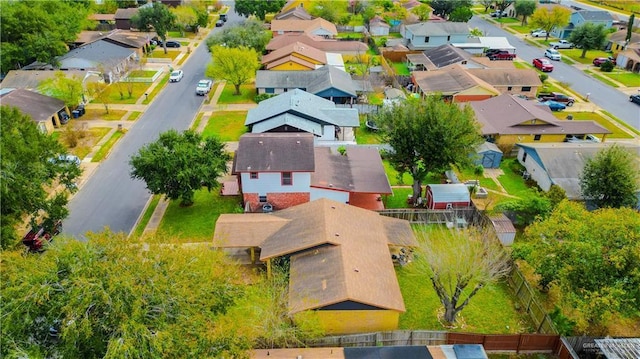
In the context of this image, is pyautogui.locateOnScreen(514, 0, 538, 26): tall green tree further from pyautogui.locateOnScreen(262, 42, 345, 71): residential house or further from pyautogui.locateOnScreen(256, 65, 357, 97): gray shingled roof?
pyautogui.locateOnScreen(256, 65, 357, 97): gray shingled roof

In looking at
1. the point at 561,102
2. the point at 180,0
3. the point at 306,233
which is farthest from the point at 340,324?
the point at 180,0

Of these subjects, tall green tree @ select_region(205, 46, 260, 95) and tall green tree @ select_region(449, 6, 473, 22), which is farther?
tall green tree @ select_region(449, 6, 473, 22)

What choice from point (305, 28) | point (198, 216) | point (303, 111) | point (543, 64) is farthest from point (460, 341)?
point (305, 28)

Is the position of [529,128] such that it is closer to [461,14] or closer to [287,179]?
[287,179]

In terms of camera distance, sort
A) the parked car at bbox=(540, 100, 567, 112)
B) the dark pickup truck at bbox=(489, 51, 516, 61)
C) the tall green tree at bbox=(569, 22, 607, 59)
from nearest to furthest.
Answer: the parked car at bbox=(540, 100, 567, 112)
the tall green tree at bbox=(569, 22, 607, 59)
the dark pickup truck at bbox=(489, 51, 516, 61)

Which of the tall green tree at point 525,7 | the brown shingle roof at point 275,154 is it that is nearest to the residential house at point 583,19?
the tall green tree at point 525,7

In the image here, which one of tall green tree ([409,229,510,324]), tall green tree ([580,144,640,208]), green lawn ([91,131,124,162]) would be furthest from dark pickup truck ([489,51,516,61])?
green lawn ([91,131,124,162])
